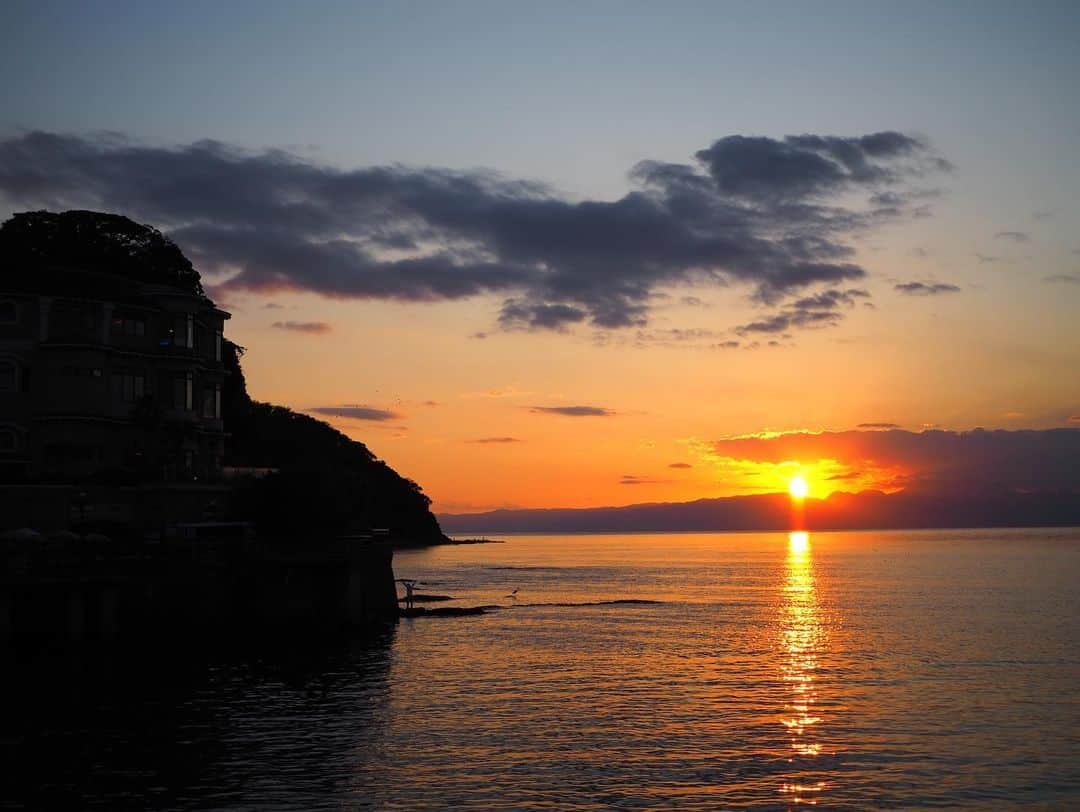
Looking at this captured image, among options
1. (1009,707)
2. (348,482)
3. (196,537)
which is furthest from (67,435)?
(1009,707)

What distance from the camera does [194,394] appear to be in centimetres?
9169

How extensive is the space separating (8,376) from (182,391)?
1269 cm

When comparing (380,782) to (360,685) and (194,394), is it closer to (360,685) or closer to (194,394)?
(360,685)

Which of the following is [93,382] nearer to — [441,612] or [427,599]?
[441,612]

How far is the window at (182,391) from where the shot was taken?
89875mm

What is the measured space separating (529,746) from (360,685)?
54.1 feet

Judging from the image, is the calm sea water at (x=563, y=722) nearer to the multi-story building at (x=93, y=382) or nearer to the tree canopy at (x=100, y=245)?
the multi-story building at (x=93, y=382)

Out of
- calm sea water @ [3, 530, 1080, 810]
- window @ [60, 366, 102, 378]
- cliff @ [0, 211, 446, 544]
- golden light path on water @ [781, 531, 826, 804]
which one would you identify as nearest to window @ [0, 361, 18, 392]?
window @ [60, 366, 102, 378]

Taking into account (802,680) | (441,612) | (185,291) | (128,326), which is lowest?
(802,680)

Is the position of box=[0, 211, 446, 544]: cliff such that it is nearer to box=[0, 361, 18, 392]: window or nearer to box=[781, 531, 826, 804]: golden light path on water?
box=[0, 361, 18, 392]: window

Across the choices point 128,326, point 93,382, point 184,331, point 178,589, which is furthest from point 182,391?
point 178,589

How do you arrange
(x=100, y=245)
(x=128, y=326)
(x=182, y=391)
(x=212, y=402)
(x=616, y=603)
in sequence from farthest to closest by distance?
(x=100, y=245) → (x=616, y=603) → (x=212, y=402) → (x=182, y=391) → (x=128, y=326)

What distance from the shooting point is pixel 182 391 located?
9012cm

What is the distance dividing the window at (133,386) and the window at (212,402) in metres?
7.41
